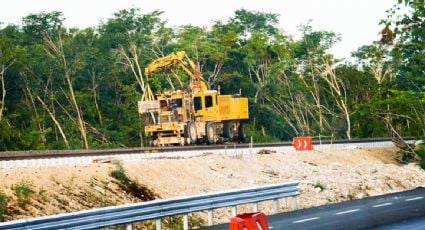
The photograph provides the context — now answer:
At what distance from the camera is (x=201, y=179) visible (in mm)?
29594

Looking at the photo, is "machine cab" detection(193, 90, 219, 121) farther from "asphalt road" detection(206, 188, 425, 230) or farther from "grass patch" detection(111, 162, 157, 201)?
"grass patch" detection(111, 162, 157, 201)

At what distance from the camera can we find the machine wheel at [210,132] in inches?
1953

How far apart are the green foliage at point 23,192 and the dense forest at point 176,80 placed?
23.5 meters

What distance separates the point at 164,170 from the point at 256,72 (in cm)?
5647

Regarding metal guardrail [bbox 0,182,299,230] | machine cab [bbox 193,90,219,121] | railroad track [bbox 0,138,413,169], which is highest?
machine cab [bbox 193,90,219,121]

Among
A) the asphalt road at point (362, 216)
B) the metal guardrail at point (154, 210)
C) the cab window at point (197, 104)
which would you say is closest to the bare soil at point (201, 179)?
the metal guardrail at point (154, 210)

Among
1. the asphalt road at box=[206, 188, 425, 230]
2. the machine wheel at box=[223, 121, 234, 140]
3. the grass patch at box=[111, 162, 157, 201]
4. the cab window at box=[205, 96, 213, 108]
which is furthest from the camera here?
the machine wheel at box=[223, 121, 234, 140]

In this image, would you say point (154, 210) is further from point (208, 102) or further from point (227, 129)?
point (227, 129)

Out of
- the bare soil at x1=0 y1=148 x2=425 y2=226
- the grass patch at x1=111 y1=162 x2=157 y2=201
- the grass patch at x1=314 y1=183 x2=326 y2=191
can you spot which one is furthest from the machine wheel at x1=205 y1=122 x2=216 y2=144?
the grass patch at x1=111 y1=162 x2=157 y2=201

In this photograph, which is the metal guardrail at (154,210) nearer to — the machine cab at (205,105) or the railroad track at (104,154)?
the railroad track at (104,154)

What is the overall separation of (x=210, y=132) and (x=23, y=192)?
29.5 m

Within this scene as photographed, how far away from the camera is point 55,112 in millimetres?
67188

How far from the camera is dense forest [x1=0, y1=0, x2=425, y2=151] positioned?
197ft

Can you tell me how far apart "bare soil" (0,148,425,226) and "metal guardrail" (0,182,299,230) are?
1095 mm
